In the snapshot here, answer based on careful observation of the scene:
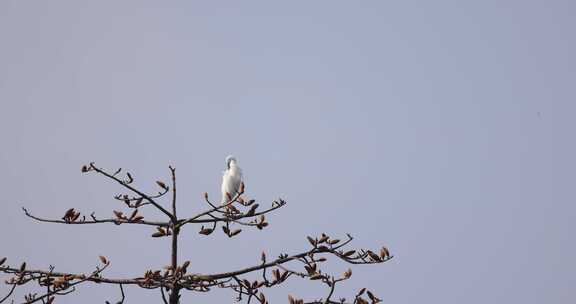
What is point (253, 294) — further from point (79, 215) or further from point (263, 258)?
point (79, 215)

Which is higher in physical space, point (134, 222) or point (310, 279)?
point (134, 222)

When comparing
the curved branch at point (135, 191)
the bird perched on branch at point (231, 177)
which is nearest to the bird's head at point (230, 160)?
the bird perched on branch at point (231, 177)

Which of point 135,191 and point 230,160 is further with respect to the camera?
point 230,160

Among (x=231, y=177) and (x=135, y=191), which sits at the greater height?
(x=231, y=177)

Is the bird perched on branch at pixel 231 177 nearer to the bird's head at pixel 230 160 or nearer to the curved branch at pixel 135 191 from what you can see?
the bird's head at pixel 230 160

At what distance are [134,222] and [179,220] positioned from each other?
0.44 m

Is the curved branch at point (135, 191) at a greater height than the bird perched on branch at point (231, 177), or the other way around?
the bird perched on branch at point (231, 177)

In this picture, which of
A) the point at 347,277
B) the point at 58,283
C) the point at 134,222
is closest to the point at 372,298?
the point at 347,277

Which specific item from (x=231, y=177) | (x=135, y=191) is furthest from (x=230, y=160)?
(x=135, y=191)

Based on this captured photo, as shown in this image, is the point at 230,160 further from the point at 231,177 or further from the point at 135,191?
the point at 135,191

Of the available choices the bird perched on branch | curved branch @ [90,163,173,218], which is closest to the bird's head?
the bird perched on branch

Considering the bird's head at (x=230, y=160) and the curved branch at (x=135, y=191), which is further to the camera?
the bird's head at (x=230, y=160)

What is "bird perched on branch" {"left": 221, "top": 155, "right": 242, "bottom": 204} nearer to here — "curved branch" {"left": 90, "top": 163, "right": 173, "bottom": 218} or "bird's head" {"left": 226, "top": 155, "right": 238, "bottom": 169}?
"bird's head" {"left": 226, "top": 155, "right": 238, "bottom": 169}

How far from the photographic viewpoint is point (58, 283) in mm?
5039
